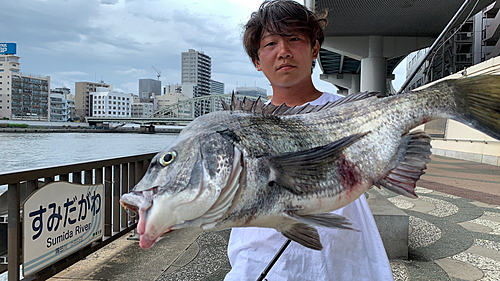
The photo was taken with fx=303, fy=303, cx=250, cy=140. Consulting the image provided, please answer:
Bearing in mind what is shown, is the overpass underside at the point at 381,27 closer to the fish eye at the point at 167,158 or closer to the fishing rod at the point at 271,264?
the fishing rod at the point at 271,264

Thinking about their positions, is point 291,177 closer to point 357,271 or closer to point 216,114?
point 216,114

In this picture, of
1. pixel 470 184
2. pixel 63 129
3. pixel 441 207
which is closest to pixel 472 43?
pixel 470 184

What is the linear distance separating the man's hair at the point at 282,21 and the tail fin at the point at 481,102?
816 mm

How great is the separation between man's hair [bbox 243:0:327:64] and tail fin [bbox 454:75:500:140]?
2.68 feet

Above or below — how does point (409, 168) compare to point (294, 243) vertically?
above

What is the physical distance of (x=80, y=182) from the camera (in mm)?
3520

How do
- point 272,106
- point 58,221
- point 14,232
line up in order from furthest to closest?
1. point 58,221
2. point 14,232
3. point 272,106

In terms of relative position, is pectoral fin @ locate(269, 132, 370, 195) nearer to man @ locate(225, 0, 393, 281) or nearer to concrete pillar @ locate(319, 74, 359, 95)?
man @ locate(225, 0, 393, 281)

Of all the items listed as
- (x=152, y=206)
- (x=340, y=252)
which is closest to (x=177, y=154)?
(x=152, y=206)

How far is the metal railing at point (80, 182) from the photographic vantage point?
271 centimetres

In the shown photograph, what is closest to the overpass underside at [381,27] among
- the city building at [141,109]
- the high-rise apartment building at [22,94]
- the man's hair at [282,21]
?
the man's hair at [282,21]

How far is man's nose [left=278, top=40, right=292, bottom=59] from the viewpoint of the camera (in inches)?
65.1

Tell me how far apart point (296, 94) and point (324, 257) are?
3.22ft

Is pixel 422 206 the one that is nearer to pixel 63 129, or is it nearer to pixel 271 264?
pixel 271 264
